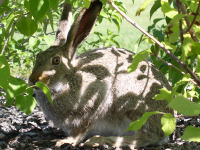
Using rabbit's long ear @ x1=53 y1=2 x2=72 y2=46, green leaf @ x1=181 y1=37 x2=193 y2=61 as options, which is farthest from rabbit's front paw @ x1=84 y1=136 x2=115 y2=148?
green leaf @ x1=181 y1=37 x2=193 y2=61

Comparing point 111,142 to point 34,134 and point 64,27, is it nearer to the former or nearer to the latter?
point 34,134

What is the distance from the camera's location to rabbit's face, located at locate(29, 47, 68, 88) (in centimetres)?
362

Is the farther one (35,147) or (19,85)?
(35,147)

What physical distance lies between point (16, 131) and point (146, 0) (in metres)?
2.89

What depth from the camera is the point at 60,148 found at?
148 inches

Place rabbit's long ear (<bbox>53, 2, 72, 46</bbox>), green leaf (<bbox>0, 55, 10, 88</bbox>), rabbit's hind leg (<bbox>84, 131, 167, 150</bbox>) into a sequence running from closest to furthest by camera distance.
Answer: green leaf (<bbox>0, 55, 10, 88</bbox>), rabbit's hind leg (<bbox>84, 131, 167, 150</bbox>), rabbit's long ear (<bbox>53, 2, 72, 46</bbox>)

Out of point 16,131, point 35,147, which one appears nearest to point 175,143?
point 35,147

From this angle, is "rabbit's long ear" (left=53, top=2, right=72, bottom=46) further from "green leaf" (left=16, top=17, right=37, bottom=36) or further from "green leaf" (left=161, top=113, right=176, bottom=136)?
"green leaf" (left=161, top=113, right=176, bottom=136)

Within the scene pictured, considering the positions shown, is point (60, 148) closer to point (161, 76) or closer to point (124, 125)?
point (124, 125)

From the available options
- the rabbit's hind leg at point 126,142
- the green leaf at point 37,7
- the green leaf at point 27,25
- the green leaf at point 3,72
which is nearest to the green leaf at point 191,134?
the green leaf at point 3,72

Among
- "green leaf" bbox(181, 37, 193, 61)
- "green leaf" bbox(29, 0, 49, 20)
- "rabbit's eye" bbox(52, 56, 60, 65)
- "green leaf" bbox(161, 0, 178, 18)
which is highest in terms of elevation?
"green leaf" bbox(29, 0, 49, 20)

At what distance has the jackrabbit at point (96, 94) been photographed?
146 inches

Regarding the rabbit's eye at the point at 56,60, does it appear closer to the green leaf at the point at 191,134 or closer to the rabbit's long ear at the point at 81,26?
the rabbit's long ear at the point at 81,26

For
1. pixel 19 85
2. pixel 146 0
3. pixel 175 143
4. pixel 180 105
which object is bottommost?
pixel 175 143
